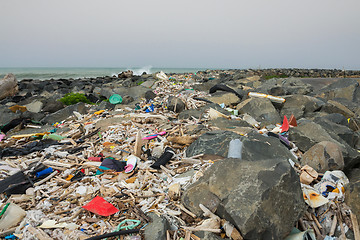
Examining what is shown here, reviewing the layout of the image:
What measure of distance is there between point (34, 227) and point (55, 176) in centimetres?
148

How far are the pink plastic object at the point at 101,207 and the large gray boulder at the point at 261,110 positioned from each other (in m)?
5.49

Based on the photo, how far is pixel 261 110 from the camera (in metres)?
7.48

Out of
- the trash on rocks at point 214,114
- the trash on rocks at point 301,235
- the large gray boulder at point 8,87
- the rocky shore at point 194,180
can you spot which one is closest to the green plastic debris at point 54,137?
the rocky shore at point 194,180

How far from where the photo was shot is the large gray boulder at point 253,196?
2.42 meters

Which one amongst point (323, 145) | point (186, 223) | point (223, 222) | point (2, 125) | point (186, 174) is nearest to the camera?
point (223, 222)

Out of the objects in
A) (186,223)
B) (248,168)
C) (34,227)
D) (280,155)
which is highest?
(248,168)

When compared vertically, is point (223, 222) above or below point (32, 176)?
above

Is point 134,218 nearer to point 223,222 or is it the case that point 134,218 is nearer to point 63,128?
point 223,222

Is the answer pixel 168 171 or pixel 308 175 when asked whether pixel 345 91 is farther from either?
pixel 168 171

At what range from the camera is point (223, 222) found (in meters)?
2.62

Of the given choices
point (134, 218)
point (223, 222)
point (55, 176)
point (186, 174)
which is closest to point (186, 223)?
point (223, 222)

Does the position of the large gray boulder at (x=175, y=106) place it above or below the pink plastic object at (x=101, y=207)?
above

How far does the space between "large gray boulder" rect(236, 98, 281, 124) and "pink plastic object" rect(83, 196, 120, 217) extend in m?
5.49

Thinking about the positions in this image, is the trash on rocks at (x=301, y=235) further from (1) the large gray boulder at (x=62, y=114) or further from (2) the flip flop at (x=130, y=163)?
(1) the large gray boulder at (x=62, y=114)
